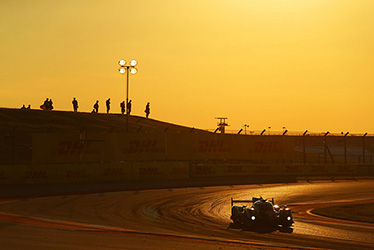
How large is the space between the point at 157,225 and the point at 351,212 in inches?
378

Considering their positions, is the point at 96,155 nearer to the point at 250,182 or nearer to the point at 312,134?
the point at 250,182

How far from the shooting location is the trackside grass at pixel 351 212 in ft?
70.8

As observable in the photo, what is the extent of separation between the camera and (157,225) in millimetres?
18734

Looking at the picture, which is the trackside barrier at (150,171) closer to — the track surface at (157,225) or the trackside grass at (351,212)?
the track surface at (157,225)

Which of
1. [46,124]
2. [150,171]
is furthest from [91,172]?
[46,124]

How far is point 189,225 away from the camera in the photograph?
1877 centimetres

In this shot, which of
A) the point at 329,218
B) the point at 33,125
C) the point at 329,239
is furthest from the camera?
the point at 33,125

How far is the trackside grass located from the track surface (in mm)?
923

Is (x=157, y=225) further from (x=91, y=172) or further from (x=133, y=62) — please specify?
(x=133, y=62)

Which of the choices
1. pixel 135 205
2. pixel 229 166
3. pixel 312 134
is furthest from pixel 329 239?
pixel 312 134

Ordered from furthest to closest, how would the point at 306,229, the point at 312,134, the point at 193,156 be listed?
the point at 312,134 < the point at 193,156 < the point at 306,229

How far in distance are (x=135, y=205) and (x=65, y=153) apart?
1516cm

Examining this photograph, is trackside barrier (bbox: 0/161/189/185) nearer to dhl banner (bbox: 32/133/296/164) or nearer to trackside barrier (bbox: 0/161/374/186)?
trackside barrier (bbox: 0/161/374/186)

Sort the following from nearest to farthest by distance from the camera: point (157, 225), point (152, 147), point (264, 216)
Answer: point (264, 216)
point (157, 225)
point (152, 147)
